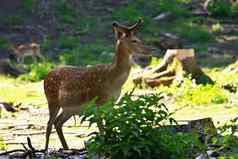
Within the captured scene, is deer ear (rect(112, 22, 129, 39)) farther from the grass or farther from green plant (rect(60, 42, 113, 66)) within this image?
green plant (rect(60, 42, 113, 66))

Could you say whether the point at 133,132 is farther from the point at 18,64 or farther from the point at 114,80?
the point at 18,64

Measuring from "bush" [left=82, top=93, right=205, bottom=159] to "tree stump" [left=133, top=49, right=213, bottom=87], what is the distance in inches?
411

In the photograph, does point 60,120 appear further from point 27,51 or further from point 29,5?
point 29,5

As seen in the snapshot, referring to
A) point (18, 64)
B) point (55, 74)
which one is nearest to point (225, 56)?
point (18, 64)

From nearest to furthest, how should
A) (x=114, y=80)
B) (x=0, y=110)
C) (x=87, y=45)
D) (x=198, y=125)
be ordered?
(x=198, y=125) < (x=114, y=80) < (x=0, y=110) < (x=87, y=45)

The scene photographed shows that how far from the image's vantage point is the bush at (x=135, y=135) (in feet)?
26.7

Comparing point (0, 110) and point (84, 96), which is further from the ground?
point (84, 96)

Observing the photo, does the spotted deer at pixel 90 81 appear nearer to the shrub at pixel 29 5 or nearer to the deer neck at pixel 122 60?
the deer neck at pixel 122 60

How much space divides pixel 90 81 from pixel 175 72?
8566 millimetres

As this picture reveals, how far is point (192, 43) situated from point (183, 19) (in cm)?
288

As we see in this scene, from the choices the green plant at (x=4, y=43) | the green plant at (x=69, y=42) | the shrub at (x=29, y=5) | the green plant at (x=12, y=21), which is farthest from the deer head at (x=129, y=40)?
the shrub at (x=29, y=5)

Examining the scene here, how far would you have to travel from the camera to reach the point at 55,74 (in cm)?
1137

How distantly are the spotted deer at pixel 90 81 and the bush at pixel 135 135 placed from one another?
2.40 meters

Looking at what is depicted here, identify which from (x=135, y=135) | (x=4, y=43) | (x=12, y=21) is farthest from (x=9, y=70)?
(x=135, y=135)
